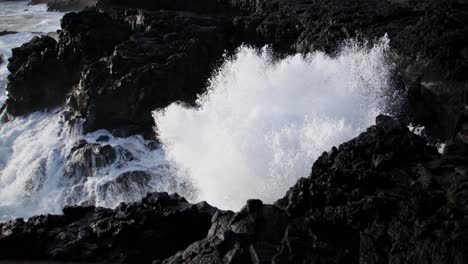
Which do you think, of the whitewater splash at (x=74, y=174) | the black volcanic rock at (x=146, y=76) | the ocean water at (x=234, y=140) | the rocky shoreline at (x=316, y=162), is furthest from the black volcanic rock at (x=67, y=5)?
the ocean water at (x=234, y=140)

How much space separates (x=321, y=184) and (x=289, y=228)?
173 centimetres

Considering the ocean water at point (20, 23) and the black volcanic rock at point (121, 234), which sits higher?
the ocean water at point (20, 23)

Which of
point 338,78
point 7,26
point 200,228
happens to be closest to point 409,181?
point 200,228

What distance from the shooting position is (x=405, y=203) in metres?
12.7

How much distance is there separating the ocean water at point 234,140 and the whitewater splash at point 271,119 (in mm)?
39

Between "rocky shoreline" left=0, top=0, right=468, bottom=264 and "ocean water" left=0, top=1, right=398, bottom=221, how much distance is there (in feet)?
3.10

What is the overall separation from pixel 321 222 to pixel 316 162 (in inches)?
91.9

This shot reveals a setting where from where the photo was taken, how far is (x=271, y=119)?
2252 centimetres

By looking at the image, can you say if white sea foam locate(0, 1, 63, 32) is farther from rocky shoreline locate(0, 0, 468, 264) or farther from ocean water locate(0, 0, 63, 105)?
rocky shoreline locate(0, 0, 468, 264)

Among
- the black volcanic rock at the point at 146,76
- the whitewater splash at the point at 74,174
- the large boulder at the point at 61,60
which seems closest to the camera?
the whitewater splash at the point at 74,174

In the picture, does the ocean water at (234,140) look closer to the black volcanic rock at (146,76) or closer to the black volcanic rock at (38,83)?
the black volcanic rock at (146,76)

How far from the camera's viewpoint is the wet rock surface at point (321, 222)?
12.2 meters

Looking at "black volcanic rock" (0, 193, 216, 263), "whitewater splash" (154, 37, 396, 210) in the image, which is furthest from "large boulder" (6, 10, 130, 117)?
"black volcanic rock" (0, 193, 216, 263)

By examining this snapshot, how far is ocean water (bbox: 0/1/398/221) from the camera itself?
21.0 m
